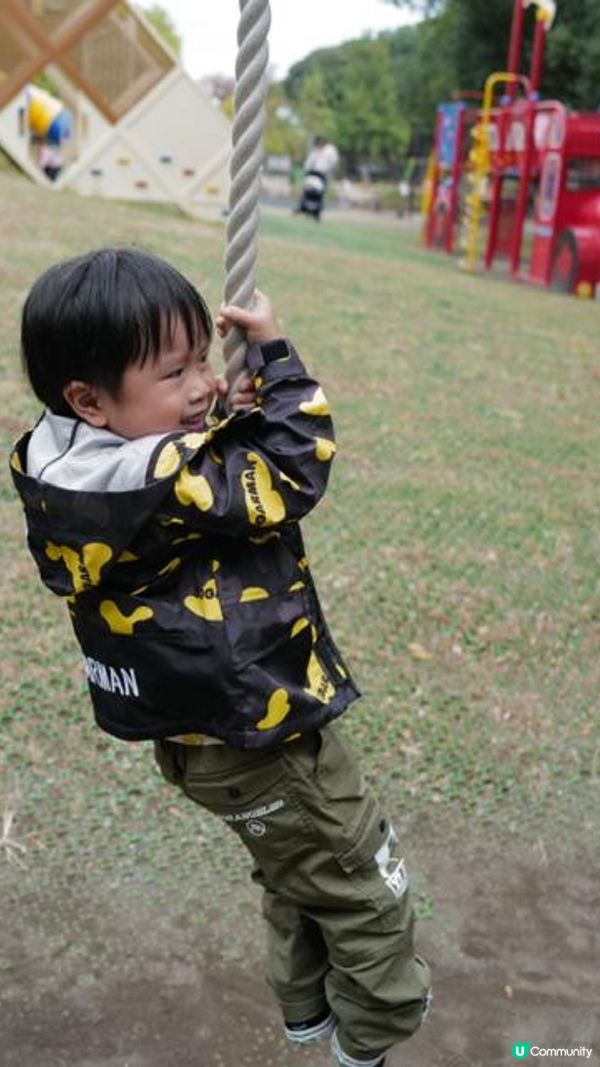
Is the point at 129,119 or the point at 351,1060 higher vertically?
the point at 351,1060

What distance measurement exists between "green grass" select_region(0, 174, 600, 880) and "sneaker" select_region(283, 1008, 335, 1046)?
0.83m

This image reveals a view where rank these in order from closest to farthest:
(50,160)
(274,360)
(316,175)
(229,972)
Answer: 1. (274,360)
2. (229,972)
3. (50,160)
4. (316,175)

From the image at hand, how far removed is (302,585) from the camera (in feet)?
6.08

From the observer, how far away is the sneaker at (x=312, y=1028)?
2.18 m

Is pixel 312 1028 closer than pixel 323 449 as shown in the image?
No

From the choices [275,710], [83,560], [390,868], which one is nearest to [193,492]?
[83,560]

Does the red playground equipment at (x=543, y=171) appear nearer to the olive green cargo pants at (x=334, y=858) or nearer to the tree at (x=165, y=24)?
the olive green cargo pants at (x=334, y=858)

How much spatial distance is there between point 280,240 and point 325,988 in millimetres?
14655

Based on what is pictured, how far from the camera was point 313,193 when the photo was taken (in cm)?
2397

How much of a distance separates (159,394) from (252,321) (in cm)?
18

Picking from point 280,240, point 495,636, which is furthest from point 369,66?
point 495,636

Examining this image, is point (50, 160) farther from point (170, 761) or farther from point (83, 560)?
point (83, 560)

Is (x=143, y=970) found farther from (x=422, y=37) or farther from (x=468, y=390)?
(x=422, y=37)

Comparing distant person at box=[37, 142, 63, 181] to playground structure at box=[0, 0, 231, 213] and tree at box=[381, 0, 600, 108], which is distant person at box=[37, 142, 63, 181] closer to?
playground structure at box=[0, 0, 231, 213]
